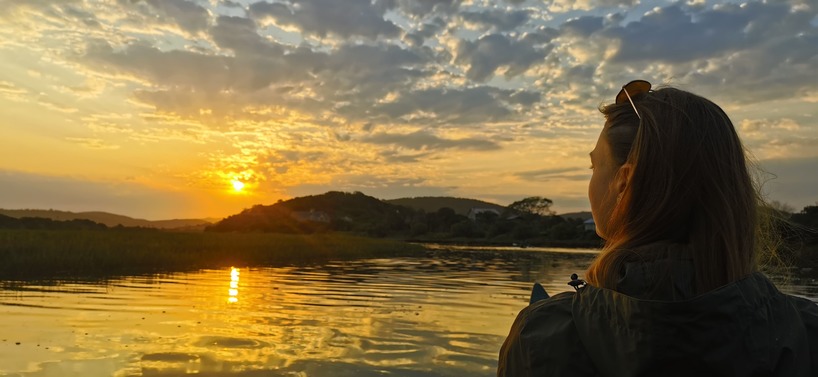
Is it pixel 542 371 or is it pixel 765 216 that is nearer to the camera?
pixel 542 371

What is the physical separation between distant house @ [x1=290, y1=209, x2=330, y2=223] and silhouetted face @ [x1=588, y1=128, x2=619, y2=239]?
462 feet

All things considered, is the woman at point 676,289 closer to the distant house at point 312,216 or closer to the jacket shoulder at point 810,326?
the jacket shoulder at point 810,326

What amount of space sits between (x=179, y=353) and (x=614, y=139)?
8.74 metres

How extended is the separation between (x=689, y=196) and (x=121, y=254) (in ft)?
86.6

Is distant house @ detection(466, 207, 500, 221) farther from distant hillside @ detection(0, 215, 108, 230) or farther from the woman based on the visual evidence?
the woman

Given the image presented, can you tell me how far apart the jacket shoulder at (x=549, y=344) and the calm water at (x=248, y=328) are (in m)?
7.15

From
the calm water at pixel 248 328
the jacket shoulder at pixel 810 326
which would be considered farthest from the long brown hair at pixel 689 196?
the calm water at pixel 248 328

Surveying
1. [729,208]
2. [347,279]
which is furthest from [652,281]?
[347,279]

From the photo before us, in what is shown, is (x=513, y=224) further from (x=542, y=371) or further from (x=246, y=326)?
(x=542, y=371)

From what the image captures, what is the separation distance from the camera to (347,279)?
22766 millimetres

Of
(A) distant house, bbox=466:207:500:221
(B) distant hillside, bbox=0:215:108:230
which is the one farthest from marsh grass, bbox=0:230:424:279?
(A) distant house, bbox=466:207:500:221

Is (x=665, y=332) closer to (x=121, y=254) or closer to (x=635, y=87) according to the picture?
(x=635, y=87)

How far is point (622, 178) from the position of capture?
5.36 feet

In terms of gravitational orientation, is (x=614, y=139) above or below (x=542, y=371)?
above
